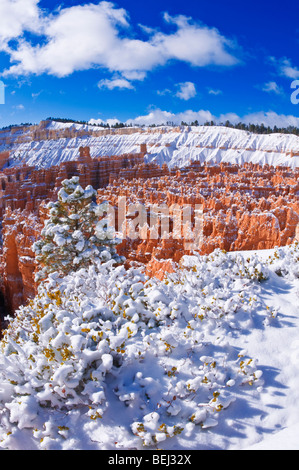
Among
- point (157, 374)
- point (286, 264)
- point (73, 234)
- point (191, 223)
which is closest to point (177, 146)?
point (191, 223)

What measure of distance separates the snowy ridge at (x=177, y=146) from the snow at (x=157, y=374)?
7546cm

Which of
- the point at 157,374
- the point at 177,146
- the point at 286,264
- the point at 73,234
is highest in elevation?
the point at 177,146

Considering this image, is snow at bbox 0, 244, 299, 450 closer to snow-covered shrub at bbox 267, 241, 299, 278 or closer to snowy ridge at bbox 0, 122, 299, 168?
snow-covered shrub at bbox 267, 241, 299, 278

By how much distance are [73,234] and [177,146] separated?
307 feet

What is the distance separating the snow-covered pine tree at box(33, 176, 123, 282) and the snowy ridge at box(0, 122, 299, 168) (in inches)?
2780


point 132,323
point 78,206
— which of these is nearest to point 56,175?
point 78,206

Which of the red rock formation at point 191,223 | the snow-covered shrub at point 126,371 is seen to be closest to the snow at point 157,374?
the snow-covered shrub at point 126,371

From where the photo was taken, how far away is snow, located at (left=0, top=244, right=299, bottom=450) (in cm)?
290

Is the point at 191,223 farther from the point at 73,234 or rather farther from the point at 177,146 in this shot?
the point at 177,146

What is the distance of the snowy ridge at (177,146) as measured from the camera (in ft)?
280

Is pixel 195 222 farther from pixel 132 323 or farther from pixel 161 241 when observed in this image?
pixel 132 323

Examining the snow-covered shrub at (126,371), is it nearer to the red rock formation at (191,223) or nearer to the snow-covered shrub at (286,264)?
the snow-covered shrub at (286,264)

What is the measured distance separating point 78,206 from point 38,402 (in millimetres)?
6742

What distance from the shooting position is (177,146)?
3807 inches
